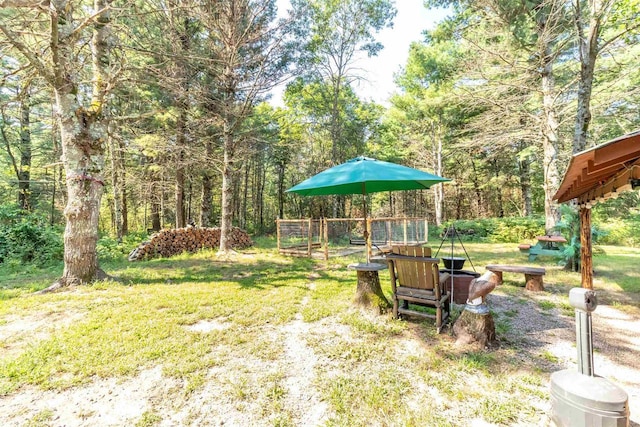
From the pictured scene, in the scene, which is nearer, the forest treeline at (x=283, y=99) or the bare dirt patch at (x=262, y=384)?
the bare dirt patch at (x=262, y=384)

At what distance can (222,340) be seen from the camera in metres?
3.17

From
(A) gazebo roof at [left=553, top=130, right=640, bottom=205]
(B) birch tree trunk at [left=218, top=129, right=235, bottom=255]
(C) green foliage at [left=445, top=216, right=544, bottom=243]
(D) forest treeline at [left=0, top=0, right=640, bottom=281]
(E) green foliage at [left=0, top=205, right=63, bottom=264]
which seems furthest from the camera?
(C) green foliage at [left=445, top=216, right=544, bottom=243]

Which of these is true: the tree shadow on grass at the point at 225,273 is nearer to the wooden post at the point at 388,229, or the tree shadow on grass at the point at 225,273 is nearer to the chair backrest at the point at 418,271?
the chair backrest at the point at 418,271

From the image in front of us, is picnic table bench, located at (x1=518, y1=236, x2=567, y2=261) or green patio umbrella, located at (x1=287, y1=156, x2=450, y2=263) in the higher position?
green patio umbrella, located at (x1=287, y1=156, x2=450, y2=263)

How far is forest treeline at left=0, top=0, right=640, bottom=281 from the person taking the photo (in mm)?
5090

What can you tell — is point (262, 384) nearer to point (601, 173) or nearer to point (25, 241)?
point (601, 173)

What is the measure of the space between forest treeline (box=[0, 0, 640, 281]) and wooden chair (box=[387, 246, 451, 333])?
4534 millimetres

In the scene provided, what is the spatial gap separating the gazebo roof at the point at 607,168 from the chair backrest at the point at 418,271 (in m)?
1.54

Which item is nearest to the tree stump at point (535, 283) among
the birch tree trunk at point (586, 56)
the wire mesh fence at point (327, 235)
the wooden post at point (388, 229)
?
the birch tree trunk at point (586, 56)

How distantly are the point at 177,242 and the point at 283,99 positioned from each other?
466 inches

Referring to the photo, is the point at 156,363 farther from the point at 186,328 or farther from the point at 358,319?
the point at 358,319

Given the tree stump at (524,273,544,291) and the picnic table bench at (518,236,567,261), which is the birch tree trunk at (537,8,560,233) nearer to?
the picnic table bench at (518,236,567,261)

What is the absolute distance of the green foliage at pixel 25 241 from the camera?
294 inches

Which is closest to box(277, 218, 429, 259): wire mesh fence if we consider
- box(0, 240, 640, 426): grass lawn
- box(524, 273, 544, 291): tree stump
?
box(524, 273, 544, 291): tree stump
